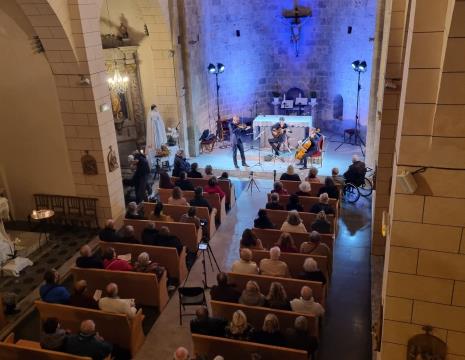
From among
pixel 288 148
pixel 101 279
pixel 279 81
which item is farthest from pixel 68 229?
pixel 279 81

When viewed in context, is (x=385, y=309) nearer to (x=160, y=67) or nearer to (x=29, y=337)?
(x=29, y=337)

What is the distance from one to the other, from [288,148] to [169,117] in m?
3.79

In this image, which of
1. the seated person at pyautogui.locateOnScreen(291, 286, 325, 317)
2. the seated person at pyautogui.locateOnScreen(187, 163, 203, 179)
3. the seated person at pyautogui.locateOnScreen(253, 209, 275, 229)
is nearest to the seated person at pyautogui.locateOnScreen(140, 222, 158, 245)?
the seated person at pyautogui.locateOnScreen(253, 209, 275, 229)

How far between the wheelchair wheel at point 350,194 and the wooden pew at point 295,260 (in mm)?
4168

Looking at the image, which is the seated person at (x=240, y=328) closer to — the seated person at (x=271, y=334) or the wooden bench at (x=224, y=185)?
the seated person at (x=271, y=334)

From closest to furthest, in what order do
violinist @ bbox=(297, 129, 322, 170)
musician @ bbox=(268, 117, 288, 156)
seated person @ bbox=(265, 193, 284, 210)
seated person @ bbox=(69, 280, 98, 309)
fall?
1. seated person @ bbox=(69, 280, 98, 309)
2. seated person @ bbox=(265, 193, 284, 210)
3. violinist @ bbox=(297, 129, 322, 170)
4. musician @ bbox=(268, 117, 288, 156)

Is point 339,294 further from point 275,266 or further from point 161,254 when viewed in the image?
point 161,254

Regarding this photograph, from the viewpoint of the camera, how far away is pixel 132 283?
7398 millimetres

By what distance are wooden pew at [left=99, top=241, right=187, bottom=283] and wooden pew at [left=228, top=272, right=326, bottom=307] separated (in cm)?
126

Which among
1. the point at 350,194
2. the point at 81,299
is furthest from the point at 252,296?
the point at 350,194

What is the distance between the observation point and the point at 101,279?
292 inches

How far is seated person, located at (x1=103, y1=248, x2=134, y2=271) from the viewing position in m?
7.41

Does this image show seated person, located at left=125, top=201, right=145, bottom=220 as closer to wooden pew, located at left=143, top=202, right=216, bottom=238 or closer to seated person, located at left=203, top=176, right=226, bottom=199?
wooden pew, located at left=143, top=202, right=216, bottom=238

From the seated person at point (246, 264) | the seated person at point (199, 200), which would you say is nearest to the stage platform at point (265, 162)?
the seated person at point (199, 200)
